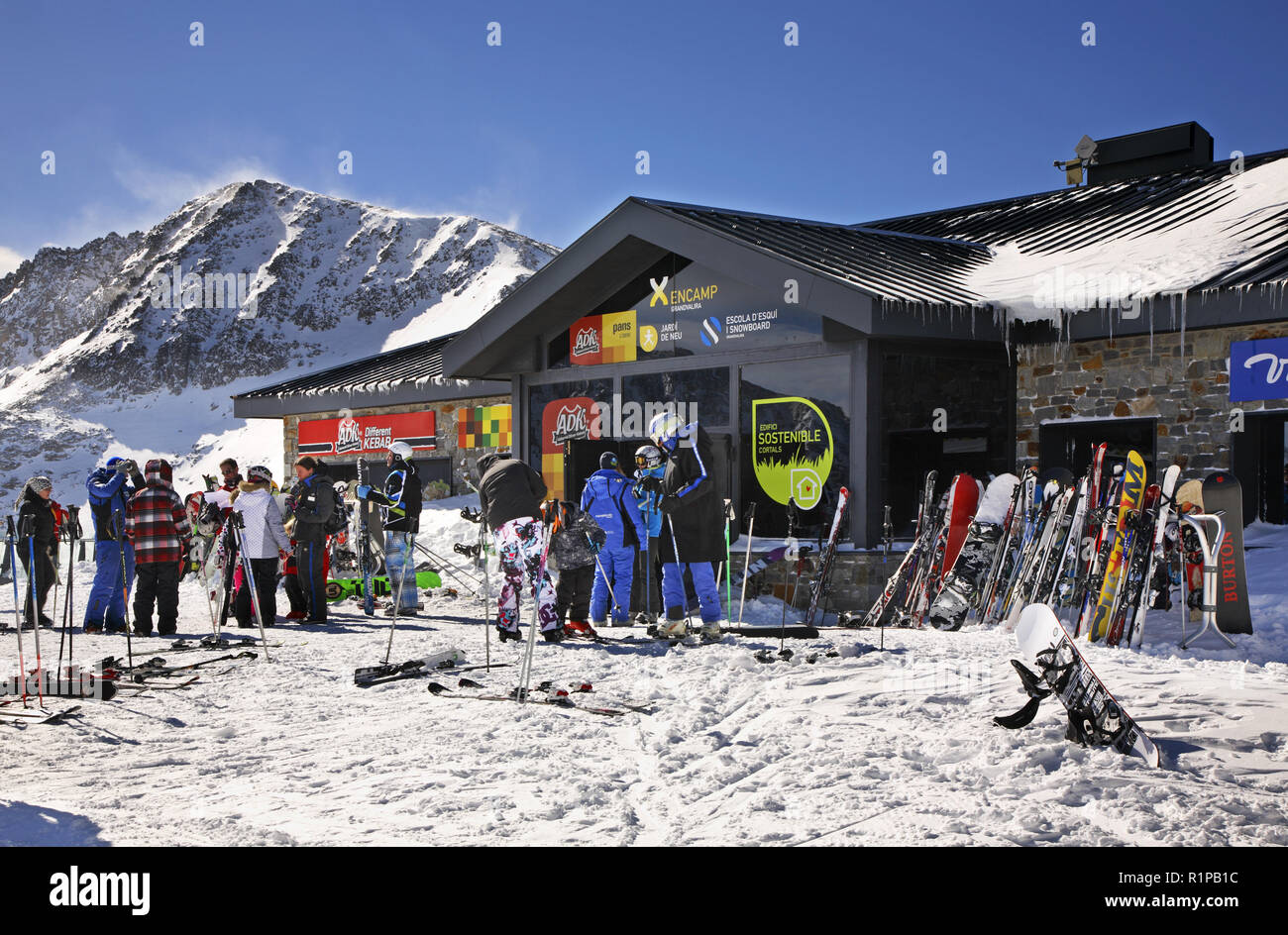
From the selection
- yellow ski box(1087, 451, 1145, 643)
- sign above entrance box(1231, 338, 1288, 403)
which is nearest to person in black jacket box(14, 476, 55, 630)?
yellow ski box(1087, 451, 1145, 643)

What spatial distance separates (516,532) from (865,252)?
6310 mm

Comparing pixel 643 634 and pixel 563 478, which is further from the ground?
pixel 563 478

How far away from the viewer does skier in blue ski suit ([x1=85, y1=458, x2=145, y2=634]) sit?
1005 centimetres

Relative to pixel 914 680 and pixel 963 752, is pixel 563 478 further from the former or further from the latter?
pixel 963 752

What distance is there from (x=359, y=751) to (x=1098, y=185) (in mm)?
15054

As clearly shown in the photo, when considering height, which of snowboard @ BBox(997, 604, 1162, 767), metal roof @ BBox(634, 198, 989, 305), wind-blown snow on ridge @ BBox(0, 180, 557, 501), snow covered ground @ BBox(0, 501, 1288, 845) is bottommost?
snow covered ground @ BBox(0, 501, 1288, 845)

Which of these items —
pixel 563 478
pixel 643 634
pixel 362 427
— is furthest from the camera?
pixel 362 427

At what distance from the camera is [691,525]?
9.27m

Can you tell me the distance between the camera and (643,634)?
918 cm

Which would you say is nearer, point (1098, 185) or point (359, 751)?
point (359, 751)

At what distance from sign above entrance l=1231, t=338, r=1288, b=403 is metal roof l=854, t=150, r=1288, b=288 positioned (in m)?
0.73

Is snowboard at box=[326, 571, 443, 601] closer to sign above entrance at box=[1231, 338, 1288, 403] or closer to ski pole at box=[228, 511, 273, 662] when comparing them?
ski pole at box=[228, 511, 273, 662]

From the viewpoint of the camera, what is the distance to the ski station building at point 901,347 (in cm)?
1024

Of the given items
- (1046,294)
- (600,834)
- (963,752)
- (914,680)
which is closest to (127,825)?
(600,834)
